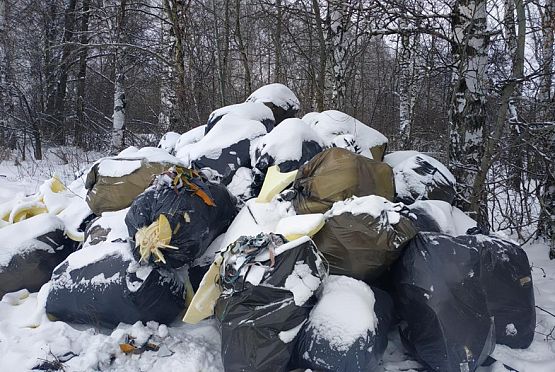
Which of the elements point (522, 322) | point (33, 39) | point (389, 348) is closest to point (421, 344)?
point (389, 348)

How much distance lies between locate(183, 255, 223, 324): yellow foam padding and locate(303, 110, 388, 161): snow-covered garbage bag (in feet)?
5.05

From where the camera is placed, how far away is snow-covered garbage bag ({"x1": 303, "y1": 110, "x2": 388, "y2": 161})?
3.30m

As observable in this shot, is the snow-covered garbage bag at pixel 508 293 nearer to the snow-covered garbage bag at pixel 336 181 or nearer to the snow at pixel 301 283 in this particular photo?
the snow-covered garbage bag at pixel 336 181

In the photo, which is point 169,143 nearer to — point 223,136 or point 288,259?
point 223,136

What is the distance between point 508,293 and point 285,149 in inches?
65.2

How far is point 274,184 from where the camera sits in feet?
9.28

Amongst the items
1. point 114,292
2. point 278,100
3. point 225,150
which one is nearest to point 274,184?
point 225,150

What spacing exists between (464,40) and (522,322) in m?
2.00

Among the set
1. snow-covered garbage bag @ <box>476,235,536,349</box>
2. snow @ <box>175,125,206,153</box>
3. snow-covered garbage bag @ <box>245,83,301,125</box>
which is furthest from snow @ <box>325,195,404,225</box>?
snow-covered garbage bag @ <box>245,83,301,125</box>

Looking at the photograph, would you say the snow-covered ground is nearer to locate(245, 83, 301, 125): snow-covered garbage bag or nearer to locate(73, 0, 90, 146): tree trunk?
locate(245, 83, 301, 125): snow-covered garbage bag

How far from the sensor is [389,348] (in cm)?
224

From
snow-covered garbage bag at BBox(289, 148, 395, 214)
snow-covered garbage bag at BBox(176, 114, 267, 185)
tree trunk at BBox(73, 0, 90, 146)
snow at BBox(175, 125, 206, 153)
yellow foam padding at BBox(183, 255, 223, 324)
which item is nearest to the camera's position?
yellow foam padding at BBox(183, 255, 223, 324)

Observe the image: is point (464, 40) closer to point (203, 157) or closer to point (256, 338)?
point (203, 157)

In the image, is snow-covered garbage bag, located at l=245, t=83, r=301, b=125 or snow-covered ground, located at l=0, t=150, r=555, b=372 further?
snow-covered garbage bag, located at l=245, t=83, r=301, b=125
